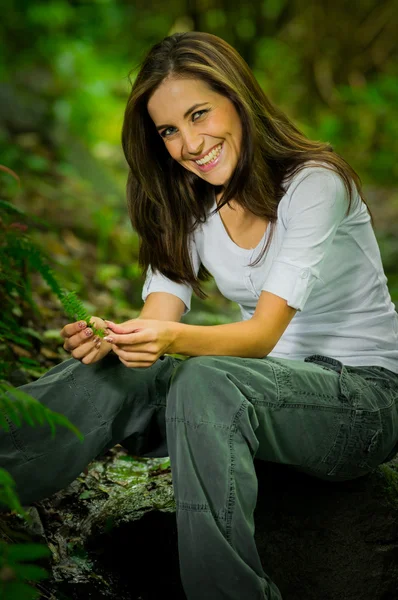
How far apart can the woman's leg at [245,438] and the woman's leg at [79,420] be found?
0.27m

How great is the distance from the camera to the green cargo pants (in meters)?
1.88

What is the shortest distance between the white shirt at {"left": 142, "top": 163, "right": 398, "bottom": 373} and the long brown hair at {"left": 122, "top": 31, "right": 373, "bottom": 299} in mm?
56

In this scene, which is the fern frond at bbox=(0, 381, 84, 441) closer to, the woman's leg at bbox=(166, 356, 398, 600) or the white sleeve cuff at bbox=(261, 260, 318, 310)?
the woman's leg at bbox=(166, 356, 398, 600)

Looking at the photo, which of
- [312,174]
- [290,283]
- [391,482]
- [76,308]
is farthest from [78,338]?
[391,482]

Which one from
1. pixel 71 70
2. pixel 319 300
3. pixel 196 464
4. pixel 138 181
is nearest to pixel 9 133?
pixel 71 70

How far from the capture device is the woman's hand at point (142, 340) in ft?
6.65

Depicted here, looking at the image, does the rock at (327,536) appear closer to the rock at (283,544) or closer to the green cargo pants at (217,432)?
the rock at (283,544)

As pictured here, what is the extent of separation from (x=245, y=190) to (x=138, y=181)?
449mm

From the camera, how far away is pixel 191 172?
2697 millimetres

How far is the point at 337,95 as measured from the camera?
1075 cm

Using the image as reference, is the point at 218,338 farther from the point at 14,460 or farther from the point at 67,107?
the point at 67,107

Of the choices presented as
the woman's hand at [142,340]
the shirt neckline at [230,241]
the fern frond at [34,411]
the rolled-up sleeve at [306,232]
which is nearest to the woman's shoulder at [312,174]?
the rolled-up sleeve at [306,232]

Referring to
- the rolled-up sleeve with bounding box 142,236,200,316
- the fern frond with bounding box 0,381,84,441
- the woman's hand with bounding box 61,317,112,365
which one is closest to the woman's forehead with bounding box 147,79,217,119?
the rolled-up sleeve with bounding box 142,236,200,316

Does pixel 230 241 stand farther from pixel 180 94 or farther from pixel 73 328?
pixel 73 328
